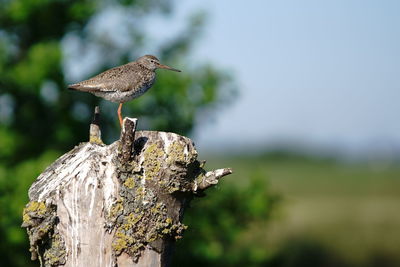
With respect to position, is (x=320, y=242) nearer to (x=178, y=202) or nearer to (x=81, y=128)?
(x=81, y=128)

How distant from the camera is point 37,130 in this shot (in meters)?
15.4

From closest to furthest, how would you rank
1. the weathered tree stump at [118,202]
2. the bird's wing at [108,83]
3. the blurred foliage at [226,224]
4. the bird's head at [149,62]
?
the weathered tree stump at [118,202]
the bird's wing at [108,83]
the bird's head at [149,62]
the blurred foliage at [226,224]

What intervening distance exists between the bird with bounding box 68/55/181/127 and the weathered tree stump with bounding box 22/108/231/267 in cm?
297

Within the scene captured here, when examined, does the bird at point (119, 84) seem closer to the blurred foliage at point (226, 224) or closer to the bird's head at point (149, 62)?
the bird's head at point (149, 62)

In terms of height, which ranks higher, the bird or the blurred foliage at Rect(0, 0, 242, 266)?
the blurred foliage at Rect(0, 0, 242, 266)

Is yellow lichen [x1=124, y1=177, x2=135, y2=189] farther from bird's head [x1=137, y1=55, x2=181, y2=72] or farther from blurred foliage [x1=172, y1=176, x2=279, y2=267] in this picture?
blurred foliage [x1=172, y1=176, x2=279, y2=267]

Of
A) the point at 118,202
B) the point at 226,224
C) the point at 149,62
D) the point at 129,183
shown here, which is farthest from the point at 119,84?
the point at 226,224

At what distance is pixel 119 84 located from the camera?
804 centimetres

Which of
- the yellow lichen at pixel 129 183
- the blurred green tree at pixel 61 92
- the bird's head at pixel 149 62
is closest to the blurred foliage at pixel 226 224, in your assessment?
the blurred green tree at pixel 61 92

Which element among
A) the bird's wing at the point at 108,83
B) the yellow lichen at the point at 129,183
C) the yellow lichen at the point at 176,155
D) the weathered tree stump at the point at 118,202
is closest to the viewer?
the weathered tree stump at the point at 118,202

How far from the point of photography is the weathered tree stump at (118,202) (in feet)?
15.0

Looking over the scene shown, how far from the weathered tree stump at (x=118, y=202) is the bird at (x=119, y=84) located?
2966 mm

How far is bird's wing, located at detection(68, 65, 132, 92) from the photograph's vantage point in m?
7.85

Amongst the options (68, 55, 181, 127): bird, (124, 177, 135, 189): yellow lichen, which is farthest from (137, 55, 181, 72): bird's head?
(124, 177, 135, 189): yellow lichen
